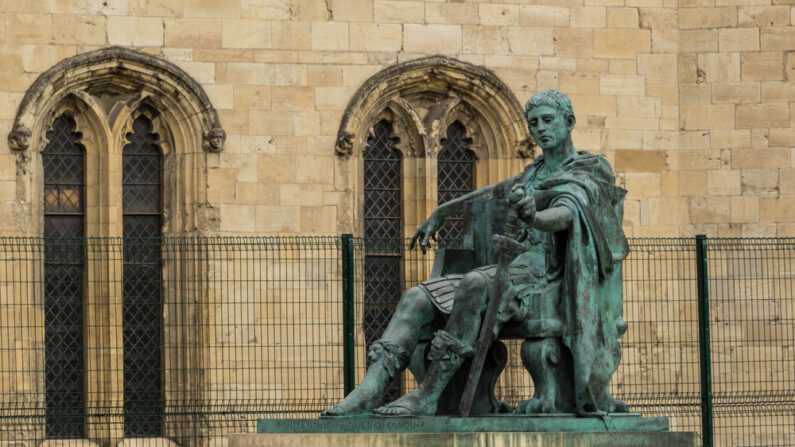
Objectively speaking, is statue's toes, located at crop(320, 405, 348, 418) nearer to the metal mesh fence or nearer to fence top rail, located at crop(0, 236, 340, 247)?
the metal mesh fence

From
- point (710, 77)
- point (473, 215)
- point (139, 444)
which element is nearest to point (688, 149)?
point (710, 77)

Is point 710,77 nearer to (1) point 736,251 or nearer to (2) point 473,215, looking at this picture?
(1) point 736,251

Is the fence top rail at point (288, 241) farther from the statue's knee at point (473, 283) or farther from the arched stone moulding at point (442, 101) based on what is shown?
the statue's knee at point (473, 283)

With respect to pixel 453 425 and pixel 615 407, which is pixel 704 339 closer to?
pixel 615 407

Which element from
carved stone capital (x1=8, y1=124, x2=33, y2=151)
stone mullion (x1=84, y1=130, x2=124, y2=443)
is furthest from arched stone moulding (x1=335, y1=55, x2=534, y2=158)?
carved stone capital (x1=8, y1=124, x2=33, y2=151)

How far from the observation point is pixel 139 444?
18.1 m

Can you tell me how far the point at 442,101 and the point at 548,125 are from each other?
8.80 metres

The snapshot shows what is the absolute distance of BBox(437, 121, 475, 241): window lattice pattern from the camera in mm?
19906

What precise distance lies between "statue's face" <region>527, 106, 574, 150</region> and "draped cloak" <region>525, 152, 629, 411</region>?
0.14 metres

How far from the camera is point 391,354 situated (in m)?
10.5

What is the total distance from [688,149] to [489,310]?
32.2 ft

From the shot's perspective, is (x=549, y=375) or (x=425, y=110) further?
(x=425, y=110)

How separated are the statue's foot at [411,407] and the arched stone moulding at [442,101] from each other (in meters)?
8.79

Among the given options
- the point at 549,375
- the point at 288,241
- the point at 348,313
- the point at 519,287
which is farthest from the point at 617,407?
the point at 288,241
